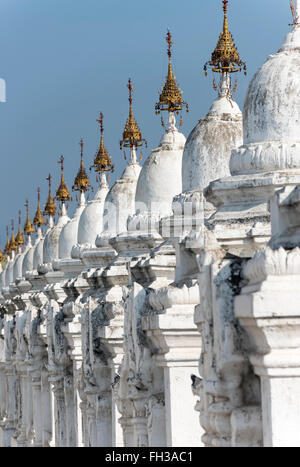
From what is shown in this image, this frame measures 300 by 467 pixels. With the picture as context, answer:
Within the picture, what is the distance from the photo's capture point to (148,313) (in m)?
14.9

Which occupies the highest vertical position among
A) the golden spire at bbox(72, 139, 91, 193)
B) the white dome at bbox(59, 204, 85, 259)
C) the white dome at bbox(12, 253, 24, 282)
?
the white dome at bbox(12, 253, 24, 282)

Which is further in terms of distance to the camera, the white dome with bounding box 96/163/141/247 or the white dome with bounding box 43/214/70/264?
the white dome with bounding box 43/214/70/264

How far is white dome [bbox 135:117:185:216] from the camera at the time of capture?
2041 cm

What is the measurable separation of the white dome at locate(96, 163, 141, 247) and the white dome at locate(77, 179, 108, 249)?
307 centimetres

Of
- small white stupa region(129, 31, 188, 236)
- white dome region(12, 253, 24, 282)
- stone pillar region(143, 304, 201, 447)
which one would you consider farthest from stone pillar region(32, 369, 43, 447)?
white dome region(12, 253, 24, 282)

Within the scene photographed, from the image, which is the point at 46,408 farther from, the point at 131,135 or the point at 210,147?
the point at 210,147

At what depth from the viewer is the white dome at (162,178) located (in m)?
20.4

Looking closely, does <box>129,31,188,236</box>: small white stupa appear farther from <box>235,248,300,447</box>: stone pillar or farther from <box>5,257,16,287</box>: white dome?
<box>5,257,16,287</box>: white dome

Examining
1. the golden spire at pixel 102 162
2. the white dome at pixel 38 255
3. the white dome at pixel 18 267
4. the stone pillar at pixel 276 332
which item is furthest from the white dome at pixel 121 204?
the white dome at pixel 18 267

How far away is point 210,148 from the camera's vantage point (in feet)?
56.4

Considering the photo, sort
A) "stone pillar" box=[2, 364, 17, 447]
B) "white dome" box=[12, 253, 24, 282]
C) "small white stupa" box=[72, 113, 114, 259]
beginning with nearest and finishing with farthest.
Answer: "small white stupa" box=[72, 113, 114, 259], "stone pillar" box=[2, 364, 17, 447], "white dome" box=[12, 253, 24, 282]

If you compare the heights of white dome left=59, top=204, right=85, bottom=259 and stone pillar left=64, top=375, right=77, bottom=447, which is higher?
white dome left=59, top=204, right=85, bottom=259

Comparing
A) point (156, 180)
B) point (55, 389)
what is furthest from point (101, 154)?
point (156, 180)

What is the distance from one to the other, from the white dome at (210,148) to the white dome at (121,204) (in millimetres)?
7290
